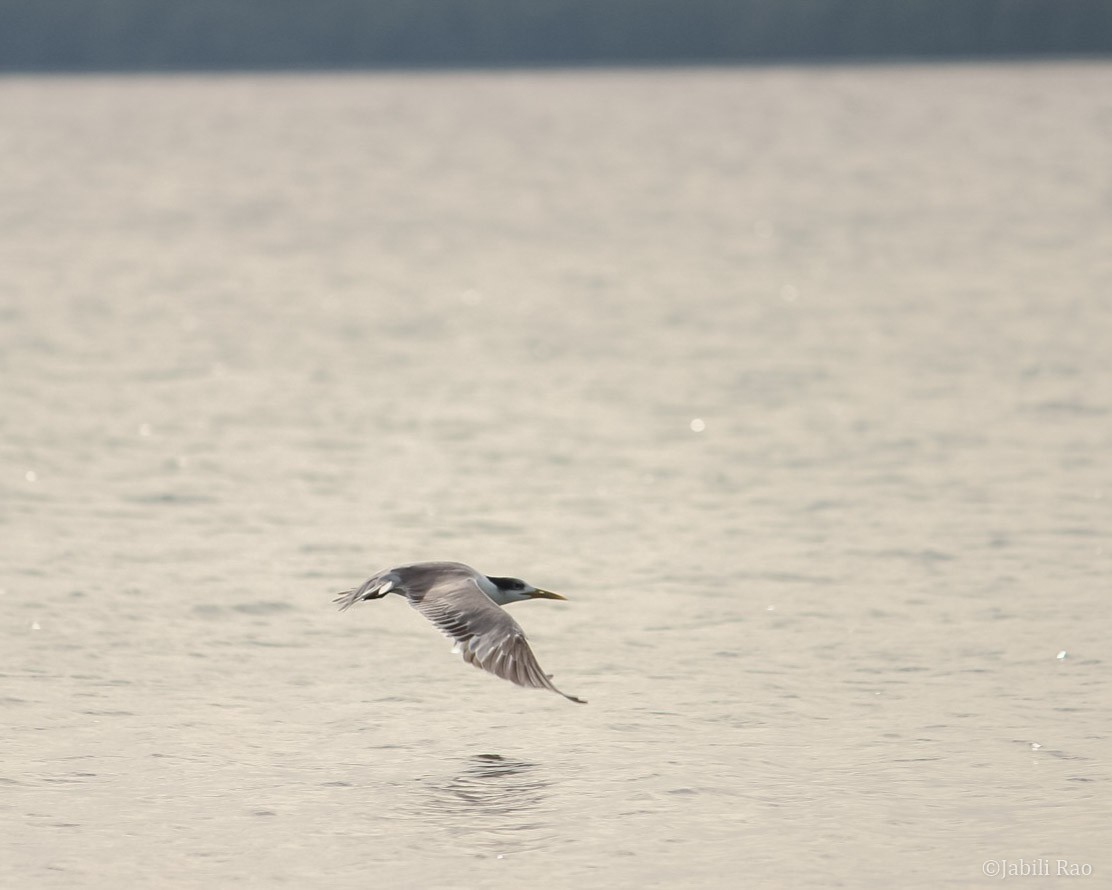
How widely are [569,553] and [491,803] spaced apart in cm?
571

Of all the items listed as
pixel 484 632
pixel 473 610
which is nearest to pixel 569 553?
pixel 473 610

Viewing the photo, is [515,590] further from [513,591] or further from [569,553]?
[569,553]

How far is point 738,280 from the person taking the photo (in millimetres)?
34531

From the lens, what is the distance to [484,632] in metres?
10.7

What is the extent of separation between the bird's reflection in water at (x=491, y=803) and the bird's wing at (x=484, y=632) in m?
0.61

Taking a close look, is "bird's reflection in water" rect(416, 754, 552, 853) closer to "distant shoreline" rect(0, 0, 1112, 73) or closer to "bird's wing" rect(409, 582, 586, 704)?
"bird's wing" rect(409, 582, 586, 704)

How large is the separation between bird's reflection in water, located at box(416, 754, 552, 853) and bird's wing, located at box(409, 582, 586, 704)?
613 mm

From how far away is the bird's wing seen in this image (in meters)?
10.4

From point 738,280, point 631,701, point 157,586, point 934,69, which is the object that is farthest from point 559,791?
point 934,69

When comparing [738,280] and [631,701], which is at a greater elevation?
[738,280]

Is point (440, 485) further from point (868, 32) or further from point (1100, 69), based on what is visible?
point (868, 32)

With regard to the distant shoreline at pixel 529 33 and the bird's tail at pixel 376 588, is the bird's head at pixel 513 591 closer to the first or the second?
the bird's tail at pixel 376 588

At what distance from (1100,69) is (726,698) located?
115 meters

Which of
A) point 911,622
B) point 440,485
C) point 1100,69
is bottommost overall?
point 911,622
